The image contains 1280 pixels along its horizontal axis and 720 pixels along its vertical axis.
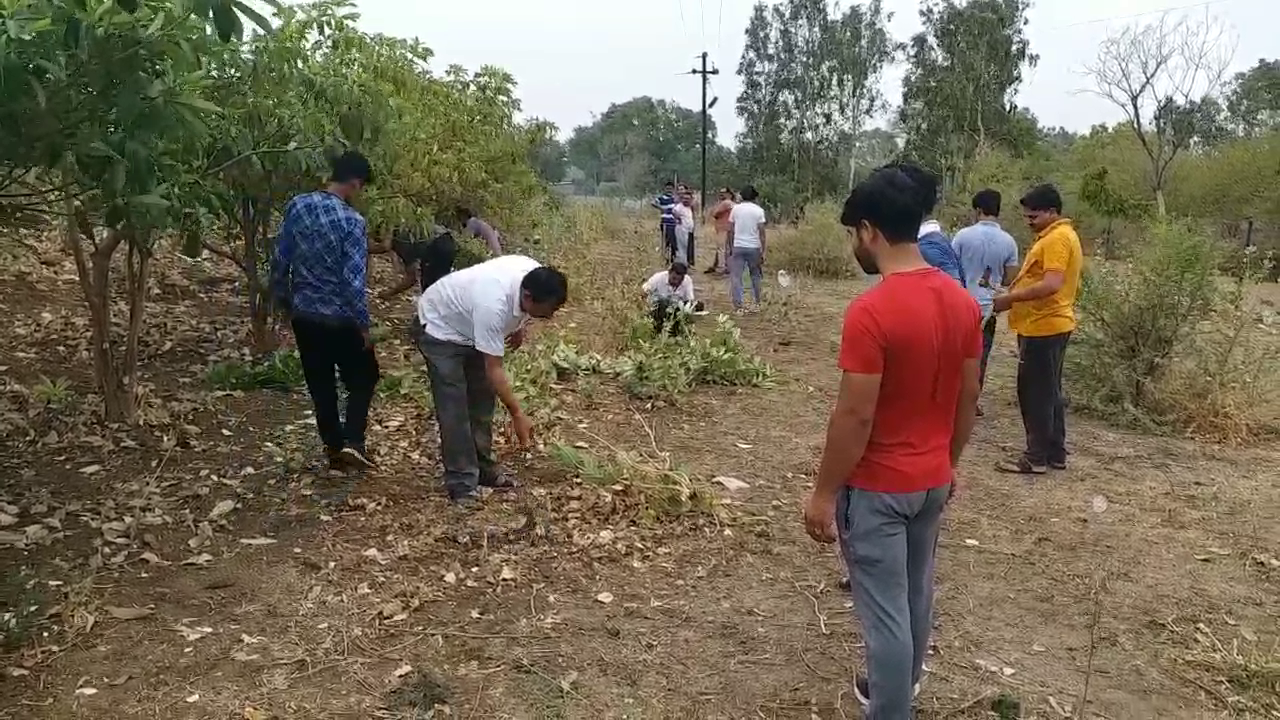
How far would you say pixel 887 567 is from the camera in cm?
249

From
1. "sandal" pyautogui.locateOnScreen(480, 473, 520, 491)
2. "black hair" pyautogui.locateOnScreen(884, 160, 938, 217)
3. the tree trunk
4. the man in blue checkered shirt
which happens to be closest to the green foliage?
"sandal" pyautogui.locateOnScreen(480, 473, 520, 491)

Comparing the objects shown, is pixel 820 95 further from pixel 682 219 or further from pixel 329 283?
pixel 329 283

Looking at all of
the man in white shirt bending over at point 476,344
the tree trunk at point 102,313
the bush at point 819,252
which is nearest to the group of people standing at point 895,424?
the man in white shirt bending over at point 476,344

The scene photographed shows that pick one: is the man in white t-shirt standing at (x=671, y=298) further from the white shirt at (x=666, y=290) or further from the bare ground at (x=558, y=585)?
the bare ground at (x=558, y=585)

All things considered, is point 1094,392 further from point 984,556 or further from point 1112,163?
point 1112,163

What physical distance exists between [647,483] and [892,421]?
7.60 feet

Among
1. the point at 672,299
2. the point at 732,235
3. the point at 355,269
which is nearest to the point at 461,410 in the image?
the point at 355,269

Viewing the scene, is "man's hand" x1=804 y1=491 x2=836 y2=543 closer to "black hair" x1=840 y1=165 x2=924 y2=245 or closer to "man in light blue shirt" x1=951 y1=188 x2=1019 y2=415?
"black hair" x1=840 y1=165 x2=924 y2=245

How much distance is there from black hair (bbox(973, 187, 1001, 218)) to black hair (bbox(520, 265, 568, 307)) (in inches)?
114

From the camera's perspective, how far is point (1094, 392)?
6.84 meters

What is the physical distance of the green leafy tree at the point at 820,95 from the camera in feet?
142

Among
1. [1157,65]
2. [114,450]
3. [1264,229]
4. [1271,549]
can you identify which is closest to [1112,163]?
[1157,65]

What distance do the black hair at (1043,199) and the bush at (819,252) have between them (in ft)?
33.4

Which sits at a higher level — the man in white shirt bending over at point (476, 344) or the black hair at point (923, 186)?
the black hair at point (923, 186)
